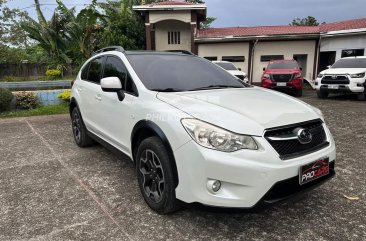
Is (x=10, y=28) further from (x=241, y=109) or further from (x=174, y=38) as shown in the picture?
(x=241, y=109)

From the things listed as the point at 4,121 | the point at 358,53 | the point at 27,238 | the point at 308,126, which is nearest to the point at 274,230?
the point at 308,126

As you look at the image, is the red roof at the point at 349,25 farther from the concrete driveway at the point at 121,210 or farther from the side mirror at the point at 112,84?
the side mirror at the point at 112,84

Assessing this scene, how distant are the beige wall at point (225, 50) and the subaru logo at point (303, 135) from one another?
16250mm

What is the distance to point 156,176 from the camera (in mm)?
2861

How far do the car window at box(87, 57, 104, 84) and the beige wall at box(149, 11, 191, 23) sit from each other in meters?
14.4

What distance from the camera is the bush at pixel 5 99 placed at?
28.4 ft

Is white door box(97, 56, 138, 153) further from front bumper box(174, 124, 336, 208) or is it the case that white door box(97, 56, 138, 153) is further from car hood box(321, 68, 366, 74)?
car hood box(321, 68, 366, 74)

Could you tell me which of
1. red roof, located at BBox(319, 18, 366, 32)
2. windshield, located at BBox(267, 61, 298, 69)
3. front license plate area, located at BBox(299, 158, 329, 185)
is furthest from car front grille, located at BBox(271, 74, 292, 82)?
front license plate area, located at BBox(299, 158, 329, 185)

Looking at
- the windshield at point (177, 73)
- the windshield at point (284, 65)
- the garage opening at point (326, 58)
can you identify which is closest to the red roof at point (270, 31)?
the garage opening at point (326, 58)

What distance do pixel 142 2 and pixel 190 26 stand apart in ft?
16.5

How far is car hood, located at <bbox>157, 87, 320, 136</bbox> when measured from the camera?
2410mm

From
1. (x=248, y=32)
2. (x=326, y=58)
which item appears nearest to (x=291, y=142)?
(x=248, y=32)

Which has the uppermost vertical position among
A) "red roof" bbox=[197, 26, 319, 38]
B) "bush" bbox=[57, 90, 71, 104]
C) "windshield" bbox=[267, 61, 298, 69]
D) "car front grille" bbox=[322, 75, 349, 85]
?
"red roof" bbox=[197, 26, 319, 38]

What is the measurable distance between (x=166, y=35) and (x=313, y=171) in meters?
18.8
